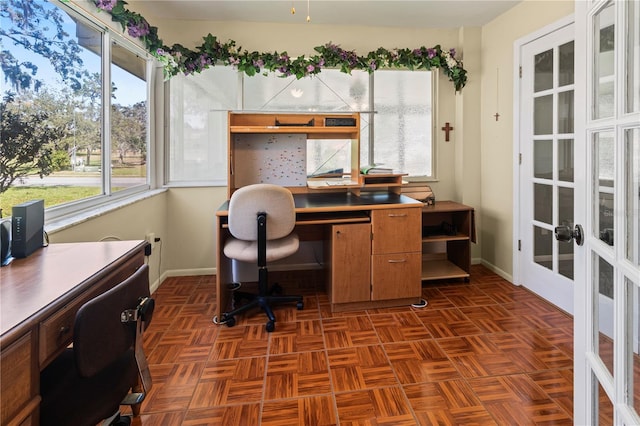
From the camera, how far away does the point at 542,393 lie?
5.75ft

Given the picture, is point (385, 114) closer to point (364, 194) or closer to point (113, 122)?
point (364, 194)

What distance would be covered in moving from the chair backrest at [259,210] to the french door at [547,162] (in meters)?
2.02

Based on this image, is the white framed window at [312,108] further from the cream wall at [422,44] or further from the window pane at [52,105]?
the window pane at [52,105]

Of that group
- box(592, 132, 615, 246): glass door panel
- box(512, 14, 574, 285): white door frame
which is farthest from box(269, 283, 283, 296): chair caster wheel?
box(592, 132, 615, 246): glass door panel

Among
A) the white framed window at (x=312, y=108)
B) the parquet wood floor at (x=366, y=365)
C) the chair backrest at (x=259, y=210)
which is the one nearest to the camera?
the parquet wood floor at (x=366, y=365)

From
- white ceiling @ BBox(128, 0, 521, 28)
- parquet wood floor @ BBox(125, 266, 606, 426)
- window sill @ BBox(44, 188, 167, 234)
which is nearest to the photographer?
parquet wood floor @ BBox(125, 266, 606, 426)

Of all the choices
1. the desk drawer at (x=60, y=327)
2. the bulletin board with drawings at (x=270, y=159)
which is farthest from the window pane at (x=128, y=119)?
the desk drawer at (x=60, y=327)

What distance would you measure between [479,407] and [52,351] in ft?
5.61

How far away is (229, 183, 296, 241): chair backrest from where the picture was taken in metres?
2.32

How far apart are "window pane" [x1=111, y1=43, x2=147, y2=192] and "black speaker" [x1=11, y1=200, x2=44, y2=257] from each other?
1.30 m

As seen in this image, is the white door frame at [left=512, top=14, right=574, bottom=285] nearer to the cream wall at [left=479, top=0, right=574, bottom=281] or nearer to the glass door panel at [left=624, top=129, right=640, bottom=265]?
the cream wall at [left=479, top=0, right=574, bottom=281]

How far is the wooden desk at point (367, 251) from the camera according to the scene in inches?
104

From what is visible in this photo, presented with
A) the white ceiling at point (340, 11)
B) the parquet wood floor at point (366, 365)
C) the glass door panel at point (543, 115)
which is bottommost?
the parquet wood floor at point (366, 365)

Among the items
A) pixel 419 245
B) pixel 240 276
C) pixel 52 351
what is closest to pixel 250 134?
pixel 240 276
